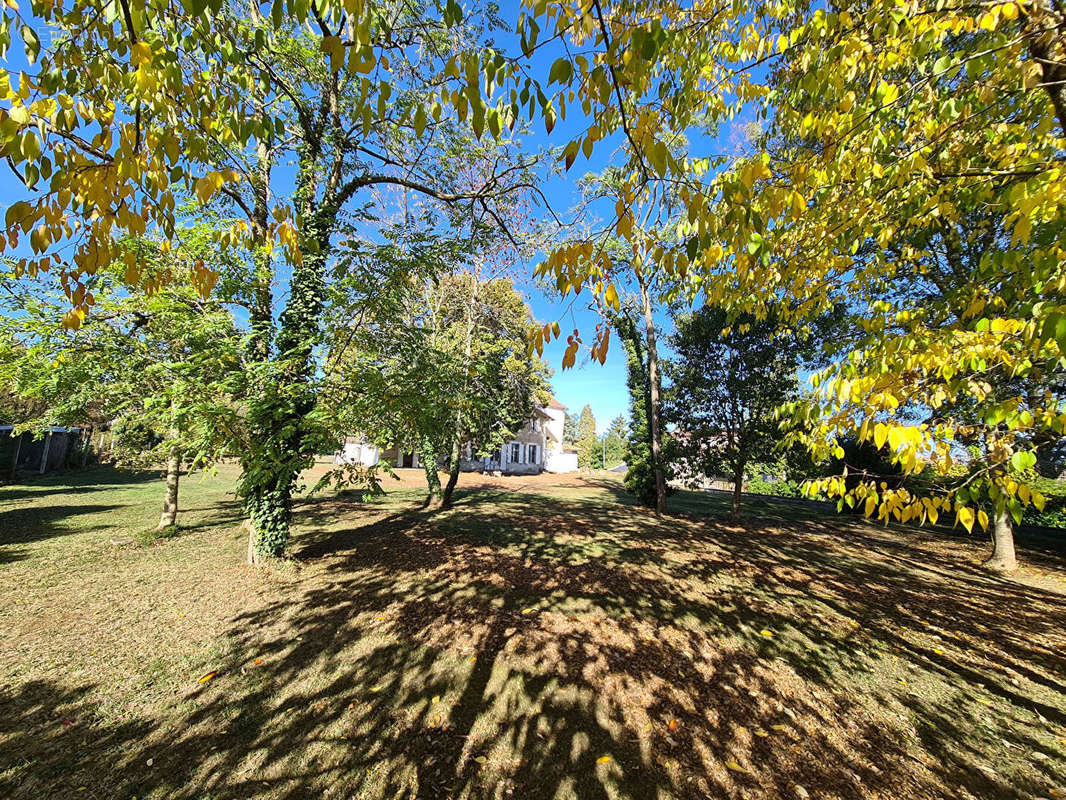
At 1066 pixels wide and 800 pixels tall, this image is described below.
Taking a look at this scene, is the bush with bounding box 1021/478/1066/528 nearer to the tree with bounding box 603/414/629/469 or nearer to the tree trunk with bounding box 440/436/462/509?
the tree trunk with bounding box 440/436/462/509

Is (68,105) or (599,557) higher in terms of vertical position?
(68,105)

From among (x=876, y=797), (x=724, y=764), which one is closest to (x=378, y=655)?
(x=724, y=764)

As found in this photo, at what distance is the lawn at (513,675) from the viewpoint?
2797mm

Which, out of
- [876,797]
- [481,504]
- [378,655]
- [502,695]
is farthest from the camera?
[481,504]

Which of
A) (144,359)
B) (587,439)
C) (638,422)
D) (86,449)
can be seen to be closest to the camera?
(144,359)

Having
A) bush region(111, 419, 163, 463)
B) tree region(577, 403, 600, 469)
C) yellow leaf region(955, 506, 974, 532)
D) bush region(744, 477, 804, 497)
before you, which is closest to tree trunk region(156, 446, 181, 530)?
bush region(111, 419, 163, 463)

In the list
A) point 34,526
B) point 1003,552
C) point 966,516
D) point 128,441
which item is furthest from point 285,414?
point 1003,552

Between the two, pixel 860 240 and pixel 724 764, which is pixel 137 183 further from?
pixel 724 764

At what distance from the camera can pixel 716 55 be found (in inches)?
122

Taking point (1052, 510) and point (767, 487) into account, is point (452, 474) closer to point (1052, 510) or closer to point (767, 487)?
point (1052, 510)

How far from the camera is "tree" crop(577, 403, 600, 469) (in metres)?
48.9

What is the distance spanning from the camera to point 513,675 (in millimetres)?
3924

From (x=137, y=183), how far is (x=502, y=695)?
4452mm

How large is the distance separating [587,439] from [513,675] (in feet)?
207
